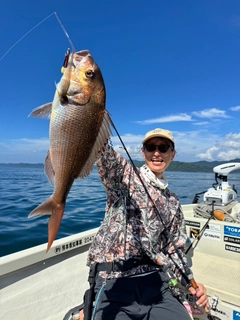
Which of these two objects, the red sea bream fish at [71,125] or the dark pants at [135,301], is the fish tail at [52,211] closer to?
the red sea bream fish at [71,125]

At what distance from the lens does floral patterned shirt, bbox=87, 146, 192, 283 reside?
259cm

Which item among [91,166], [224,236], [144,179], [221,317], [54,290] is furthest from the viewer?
[224,236]

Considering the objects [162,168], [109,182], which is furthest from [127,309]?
[162,168]

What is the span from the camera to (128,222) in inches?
107

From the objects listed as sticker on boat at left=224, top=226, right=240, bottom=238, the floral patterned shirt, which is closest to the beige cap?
the floral patterned shirt

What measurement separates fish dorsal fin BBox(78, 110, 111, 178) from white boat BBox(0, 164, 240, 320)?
232 centimetres

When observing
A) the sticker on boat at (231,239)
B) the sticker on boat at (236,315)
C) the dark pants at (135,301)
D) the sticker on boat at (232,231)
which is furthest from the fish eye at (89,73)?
the sticker on boat at (231,239)

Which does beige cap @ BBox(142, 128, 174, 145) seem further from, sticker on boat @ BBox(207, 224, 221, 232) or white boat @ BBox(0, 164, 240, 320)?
sticker on boat @ BBox(207, 224, 221, 232)

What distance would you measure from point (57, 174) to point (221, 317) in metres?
3.13

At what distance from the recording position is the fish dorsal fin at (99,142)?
175 cm

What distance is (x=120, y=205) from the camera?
107 inches

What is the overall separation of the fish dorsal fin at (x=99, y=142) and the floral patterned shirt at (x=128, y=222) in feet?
1.84

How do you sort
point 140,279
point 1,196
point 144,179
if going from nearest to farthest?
point 140,279 → point 144,179 → point 1,196

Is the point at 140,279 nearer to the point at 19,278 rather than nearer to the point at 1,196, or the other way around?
the point at 19,278
